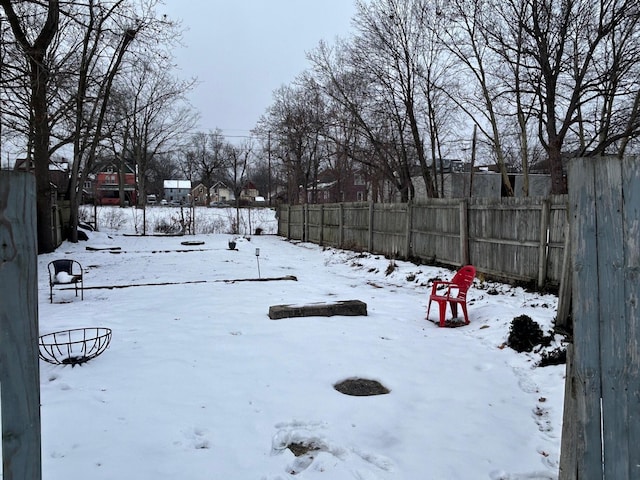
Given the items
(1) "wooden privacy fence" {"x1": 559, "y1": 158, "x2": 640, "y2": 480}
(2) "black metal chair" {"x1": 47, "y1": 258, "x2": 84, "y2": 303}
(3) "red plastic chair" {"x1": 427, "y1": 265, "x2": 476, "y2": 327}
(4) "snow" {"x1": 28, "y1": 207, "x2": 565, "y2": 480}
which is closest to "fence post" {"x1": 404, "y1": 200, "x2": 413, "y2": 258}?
(4) "snow" {"x1": 28, "y1": 207, "x2": 565, "y2": 480}

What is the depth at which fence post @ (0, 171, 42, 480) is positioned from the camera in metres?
1.38

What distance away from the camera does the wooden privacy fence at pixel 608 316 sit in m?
1.61

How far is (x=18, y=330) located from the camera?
1396mm

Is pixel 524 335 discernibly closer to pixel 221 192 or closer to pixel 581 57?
pixel 581 57

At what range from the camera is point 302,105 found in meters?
28.0

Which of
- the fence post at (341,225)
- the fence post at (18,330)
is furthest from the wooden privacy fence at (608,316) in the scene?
the fence post at (341,225)

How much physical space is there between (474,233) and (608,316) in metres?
8.82

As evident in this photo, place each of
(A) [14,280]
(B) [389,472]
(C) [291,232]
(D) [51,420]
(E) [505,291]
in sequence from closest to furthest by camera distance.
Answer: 1. (A) [14,280]
2. (B) [389,472]
3. (D) [51,420]
4. (E) [505,291]
5. (C) [291,232]

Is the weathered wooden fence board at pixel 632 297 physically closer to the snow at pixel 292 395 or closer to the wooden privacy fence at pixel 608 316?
the wooden privacy fence at pixel 608 316

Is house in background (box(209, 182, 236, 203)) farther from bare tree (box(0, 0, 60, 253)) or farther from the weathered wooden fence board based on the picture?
the weathered wooden fence board

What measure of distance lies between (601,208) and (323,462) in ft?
7.12

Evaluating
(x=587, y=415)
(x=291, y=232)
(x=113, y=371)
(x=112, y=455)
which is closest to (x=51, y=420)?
(x=112, y=455)

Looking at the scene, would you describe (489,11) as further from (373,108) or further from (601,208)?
(601,208)

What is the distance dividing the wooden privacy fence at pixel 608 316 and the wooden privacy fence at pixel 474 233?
6.40 meters
